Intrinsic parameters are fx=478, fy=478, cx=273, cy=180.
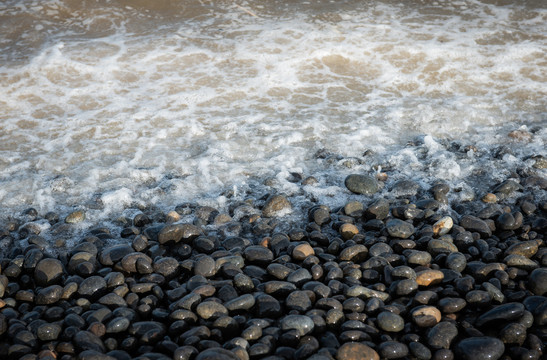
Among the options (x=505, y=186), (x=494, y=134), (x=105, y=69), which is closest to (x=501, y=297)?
(x=505, y=186)

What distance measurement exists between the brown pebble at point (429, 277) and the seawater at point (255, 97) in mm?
1208

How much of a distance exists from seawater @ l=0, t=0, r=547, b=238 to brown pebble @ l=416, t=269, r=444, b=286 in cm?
121

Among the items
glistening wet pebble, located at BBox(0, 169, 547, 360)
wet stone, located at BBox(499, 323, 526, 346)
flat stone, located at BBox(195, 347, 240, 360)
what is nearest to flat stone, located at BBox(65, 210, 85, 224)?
glistening wet pebble, located at BBox(0, 169, 547, 360)

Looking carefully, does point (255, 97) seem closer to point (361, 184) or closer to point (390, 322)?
point (361, 184)

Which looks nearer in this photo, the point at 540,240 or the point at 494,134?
the point at 540,240

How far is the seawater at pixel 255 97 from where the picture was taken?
4539 millimetres

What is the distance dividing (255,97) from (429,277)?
3.54 m

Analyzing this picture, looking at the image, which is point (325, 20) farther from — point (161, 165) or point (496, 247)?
point (496, 247)

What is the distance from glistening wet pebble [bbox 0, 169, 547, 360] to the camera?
264cm

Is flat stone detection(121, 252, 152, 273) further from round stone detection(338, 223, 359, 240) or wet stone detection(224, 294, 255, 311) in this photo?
round stone detection(338, 223, 359, 240)

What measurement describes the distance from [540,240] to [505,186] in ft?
2.84

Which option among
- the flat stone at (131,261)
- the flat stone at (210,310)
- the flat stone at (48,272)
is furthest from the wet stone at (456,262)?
the flat stone at (48,272)

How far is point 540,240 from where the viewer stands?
3.42 m

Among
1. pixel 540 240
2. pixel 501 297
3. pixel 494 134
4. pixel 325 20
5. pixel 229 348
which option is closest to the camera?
pixel 229 348
